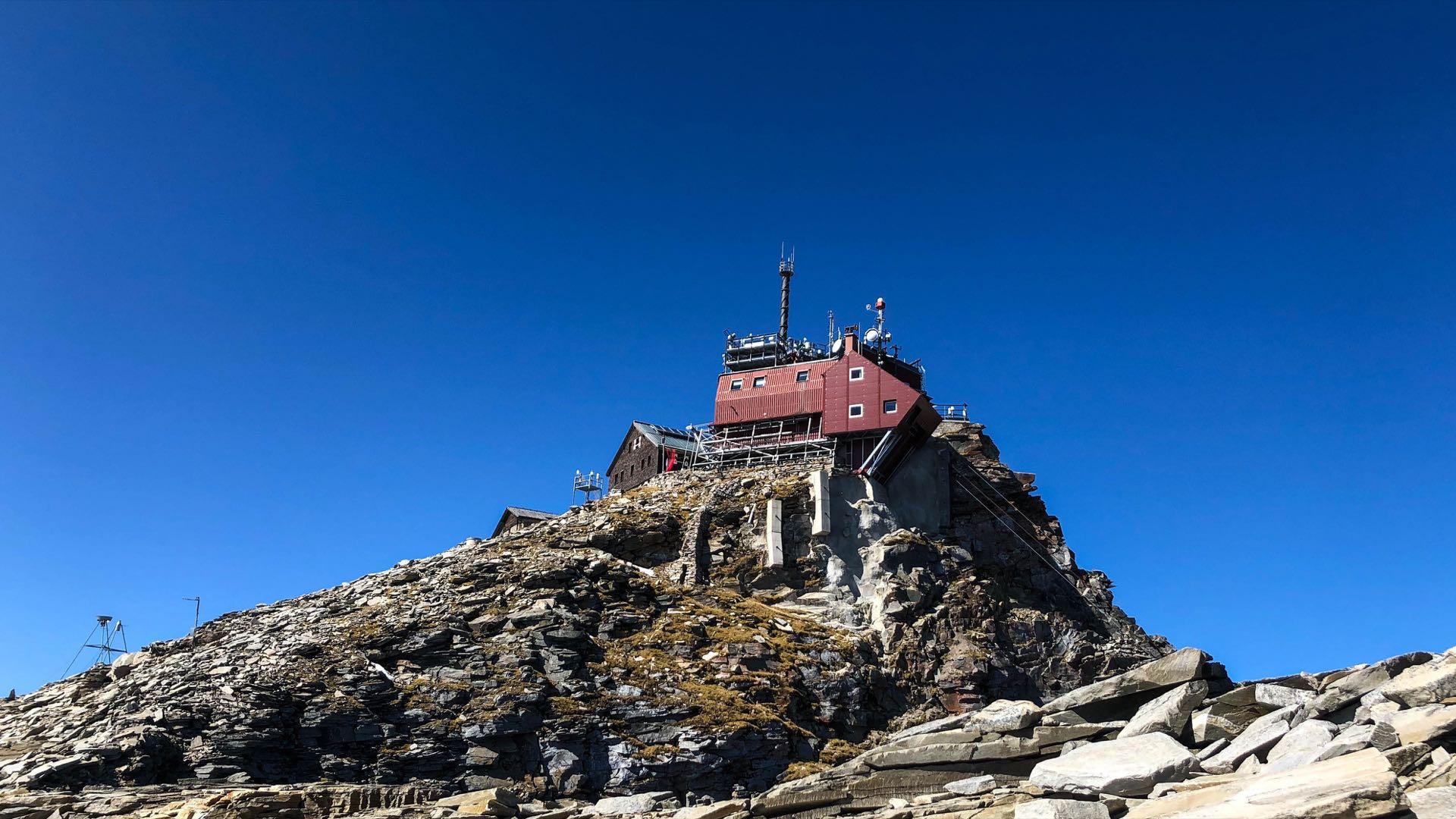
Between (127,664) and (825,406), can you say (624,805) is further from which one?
(825,406)

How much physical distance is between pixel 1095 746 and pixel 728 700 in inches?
1344

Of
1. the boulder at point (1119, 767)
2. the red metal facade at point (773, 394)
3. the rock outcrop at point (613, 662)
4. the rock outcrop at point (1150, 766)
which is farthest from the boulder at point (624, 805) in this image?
the red metal facade at point (773, 394)

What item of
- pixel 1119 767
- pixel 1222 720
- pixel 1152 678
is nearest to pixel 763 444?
pixel 1152 678

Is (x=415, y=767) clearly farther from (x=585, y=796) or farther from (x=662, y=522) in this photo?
(x=662, y=522)

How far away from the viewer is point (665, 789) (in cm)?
5156

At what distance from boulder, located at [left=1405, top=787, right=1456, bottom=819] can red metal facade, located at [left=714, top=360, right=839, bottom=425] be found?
60.4 m

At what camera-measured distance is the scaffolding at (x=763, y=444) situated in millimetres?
74812

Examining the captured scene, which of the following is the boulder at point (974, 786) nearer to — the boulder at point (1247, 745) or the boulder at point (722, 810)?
the boulder at point (1247, 745)

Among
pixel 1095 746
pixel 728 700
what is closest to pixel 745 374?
pixel 728 700

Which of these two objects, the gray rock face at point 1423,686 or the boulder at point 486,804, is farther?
the boulder at point 486,804

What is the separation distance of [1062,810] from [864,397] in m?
57.0

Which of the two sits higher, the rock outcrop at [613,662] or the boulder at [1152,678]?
the rock outcrop at [613,662]

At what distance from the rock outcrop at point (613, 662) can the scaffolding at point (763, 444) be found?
269 cm

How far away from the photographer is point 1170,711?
907 inches
